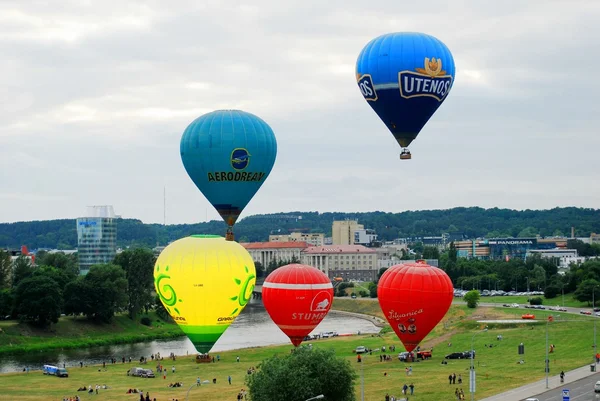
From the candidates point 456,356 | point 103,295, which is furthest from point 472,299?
point 103,295

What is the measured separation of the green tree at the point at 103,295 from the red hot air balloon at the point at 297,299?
177 ft

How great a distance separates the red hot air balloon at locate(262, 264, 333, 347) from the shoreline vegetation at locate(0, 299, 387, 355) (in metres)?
42.4

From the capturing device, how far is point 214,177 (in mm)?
53469

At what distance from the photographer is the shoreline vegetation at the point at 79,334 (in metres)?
98.9

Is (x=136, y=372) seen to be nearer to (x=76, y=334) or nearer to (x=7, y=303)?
(x=76, y=334)

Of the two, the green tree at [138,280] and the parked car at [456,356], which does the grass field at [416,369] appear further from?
the green tree at [138,280]

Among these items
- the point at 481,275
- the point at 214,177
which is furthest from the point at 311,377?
the point at 481,275

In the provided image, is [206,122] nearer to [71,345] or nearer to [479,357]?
[479,357]

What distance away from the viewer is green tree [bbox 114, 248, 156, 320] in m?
124

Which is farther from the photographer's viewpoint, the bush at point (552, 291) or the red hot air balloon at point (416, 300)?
the bush at point (552, 291)

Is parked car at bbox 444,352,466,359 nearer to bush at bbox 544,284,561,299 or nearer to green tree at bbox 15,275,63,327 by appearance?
green tree at bbox 15,275,63,327

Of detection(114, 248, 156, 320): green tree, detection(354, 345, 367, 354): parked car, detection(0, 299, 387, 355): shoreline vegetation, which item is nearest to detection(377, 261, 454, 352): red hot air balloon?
detection(354, 345, 367, 354): parked car

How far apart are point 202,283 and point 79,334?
61.3m

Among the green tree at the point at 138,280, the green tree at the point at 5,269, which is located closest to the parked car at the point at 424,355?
the green tree at the point at 138,280
